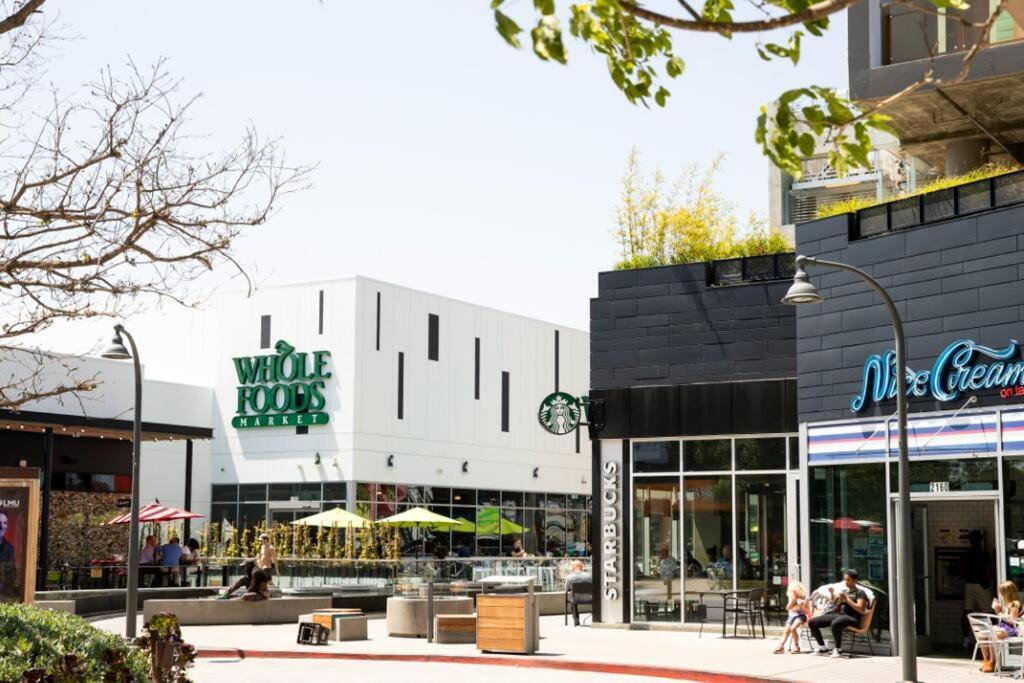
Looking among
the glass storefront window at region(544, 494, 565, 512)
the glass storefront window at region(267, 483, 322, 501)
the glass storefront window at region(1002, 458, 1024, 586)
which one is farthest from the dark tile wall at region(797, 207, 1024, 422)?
the glass storefront window at region(544, 494, 565, 512)

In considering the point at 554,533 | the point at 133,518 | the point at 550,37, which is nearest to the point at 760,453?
the point at 133,518

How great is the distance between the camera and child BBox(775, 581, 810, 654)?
20834mm

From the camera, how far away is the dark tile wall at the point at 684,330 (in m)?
24.7

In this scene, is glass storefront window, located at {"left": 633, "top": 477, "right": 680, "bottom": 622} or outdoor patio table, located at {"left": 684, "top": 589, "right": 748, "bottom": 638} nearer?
outdoor patio table, located at {"left": 684, "top": 589, "right": 748, "bottom": 638}

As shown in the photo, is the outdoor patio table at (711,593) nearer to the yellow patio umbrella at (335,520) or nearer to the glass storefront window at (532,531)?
→ the yellow patio umbrella at (335,520)

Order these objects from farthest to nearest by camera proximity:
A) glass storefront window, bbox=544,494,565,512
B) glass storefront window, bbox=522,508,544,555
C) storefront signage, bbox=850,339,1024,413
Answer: glass storefront window, bbox=544,494,565,512
glass storefront window, bbox=522,508,544,555
storefront signage, bbox=850,339,1024,413

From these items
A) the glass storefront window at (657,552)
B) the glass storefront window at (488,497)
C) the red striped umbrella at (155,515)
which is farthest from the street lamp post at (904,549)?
the glass storefront window at (488,497)

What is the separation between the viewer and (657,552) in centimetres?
2567

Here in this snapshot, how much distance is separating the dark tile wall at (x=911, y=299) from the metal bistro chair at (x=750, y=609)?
3751 mm

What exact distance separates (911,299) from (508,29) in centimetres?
1544

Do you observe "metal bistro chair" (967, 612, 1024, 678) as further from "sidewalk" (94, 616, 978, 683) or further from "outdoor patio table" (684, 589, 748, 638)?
"outdoor patio table" (684, 589, 748, 638)

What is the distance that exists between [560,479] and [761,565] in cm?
3354

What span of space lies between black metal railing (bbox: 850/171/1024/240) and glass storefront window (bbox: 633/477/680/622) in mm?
6565

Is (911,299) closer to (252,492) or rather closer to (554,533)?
(252,492)
